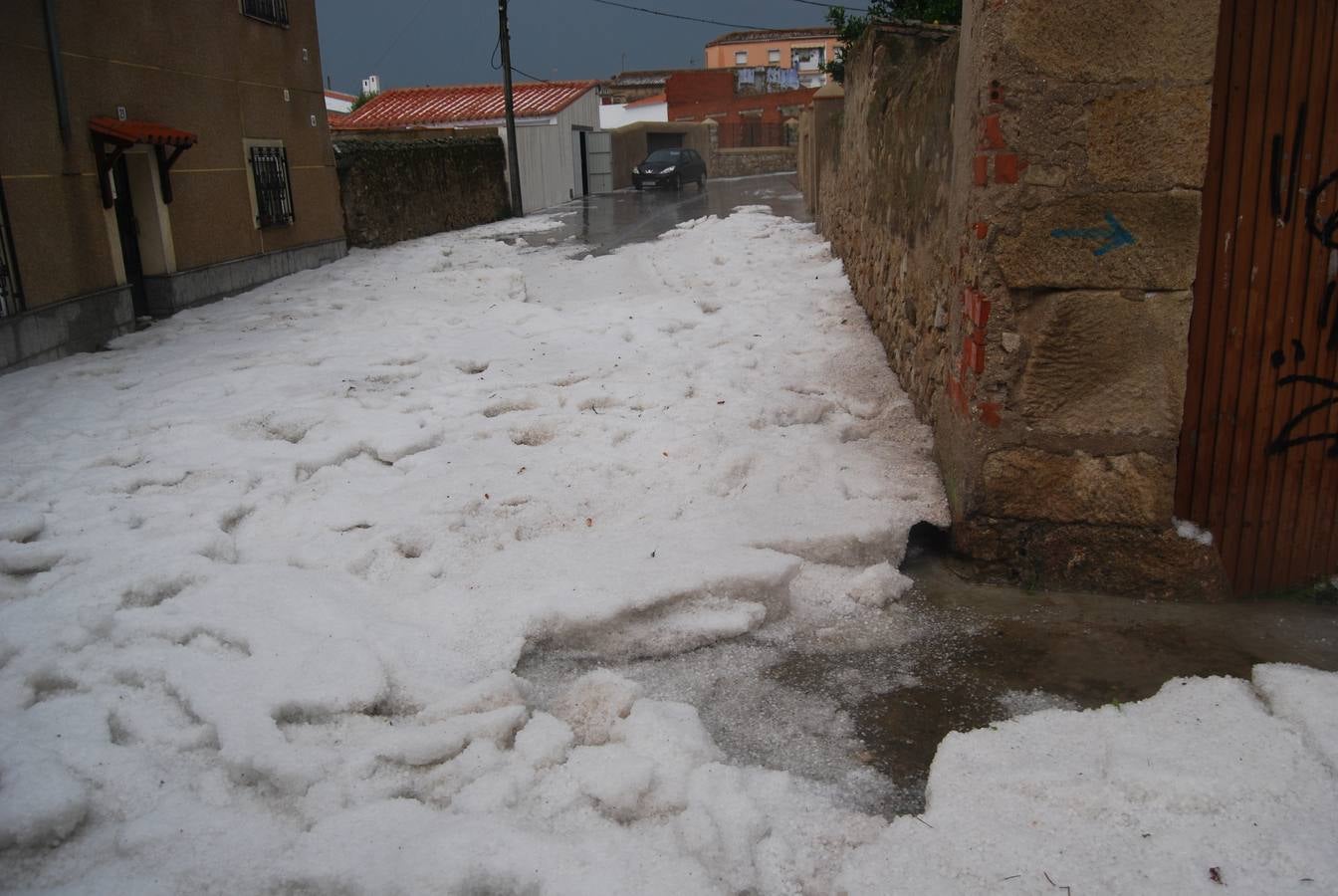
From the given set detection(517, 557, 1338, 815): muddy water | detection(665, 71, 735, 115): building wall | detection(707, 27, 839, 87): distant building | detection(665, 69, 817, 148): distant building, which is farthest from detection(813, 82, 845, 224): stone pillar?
detection(707, 27, 839, 87): distant building

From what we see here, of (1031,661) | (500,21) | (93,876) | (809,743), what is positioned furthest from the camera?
(500,21)

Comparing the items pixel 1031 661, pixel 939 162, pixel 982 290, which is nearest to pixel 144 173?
pixel 939 162

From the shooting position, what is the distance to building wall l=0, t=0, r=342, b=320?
298 inches

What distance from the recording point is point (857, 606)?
11.8 feet

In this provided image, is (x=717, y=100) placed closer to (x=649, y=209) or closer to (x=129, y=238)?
(x=649, y=209)

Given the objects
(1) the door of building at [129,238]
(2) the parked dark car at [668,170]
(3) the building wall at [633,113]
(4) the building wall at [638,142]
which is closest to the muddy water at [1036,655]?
(1) the door of building at [129,238]

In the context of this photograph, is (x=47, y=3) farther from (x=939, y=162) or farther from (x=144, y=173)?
(x=939, y=162)

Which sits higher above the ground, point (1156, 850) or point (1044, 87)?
point (1044, 87)

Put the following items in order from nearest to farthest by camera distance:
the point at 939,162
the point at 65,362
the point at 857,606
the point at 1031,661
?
1. the point at 1031,661
2. the point at 857,606
3. the point at 939,162
4. the point at 65,362

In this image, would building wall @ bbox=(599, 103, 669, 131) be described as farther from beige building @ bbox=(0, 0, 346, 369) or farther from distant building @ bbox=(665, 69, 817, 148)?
beige building @ bbox=(0, 0, 346, 369)

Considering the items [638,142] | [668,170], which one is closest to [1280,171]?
[668,170]

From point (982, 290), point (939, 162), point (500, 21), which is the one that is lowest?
point (982, 290)

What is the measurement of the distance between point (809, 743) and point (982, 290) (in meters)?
1.77

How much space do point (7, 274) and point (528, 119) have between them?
18.3m
